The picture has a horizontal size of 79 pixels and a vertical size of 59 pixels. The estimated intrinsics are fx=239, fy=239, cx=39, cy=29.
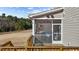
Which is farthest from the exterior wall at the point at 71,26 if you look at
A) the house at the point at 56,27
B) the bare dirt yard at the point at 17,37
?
the bare dirt yard at the point at 17,37

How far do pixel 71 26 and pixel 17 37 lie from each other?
32 cm

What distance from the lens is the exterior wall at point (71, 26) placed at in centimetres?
134

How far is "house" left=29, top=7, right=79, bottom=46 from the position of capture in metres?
1.35

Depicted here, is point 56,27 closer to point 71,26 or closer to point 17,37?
point 71,26

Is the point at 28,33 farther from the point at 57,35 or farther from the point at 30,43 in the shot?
the point at 57,35

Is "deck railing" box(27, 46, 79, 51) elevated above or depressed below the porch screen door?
below

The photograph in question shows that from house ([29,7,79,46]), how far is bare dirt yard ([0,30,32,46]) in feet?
0.14

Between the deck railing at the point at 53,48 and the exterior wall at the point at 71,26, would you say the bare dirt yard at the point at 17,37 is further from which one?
the exterior wall at the point at 71,26

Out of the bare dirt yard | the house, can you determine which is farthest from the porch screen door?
the bare dirt yard

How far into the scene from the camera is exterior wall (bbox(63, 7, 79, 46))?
1344mm

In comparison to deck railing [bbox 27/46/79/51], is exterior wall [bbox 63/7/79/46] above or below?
above

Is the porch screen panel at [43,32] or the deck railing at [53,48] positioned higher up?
the porch screen panel at [43,32]

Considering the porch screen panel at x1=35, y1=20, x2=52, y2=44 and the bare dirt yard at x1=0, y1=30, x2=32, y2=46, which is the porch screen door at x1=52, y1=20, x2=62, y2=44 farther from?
the bare dirt yard at x1=0, y1=30, x2=32, y2=46

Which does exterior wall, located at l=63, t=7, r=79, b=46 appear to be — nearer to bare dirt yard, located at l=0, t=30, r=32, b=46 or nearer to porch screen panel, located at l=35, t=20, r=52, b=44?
porch screen panel, located at l=35, t=20, r=52, b=44
